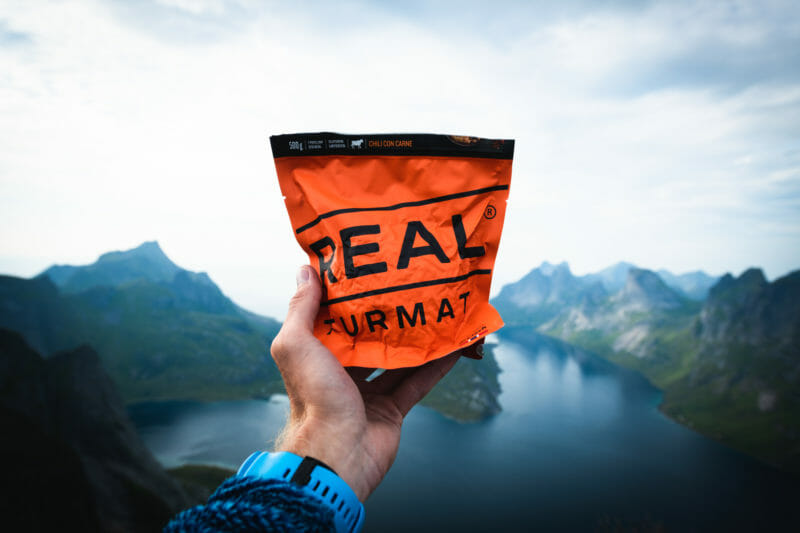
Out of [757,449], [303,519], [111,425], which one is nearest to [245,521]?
[303,519]

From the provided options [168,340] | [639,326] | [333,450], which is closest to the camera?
[333,450]

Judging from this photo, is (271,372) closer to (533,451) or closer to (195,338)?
(195,338)

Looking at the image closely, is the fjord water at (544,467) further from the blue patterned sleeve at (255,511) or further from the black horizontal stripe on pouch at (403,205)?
the blue patterned sleeve at (255,511)

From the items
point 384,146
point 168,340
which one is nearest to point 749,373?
point 384,146

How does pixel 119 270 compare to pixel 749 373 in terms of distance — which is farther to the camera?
pixel 119 270

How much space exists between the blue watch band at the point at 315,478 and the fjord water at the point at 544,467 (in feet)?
180

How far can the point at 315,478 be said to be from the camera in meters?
2.08

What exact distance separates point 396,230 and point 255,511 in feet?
7.74

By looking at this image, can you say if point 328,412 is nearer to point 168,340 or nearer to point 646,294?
point 168,340

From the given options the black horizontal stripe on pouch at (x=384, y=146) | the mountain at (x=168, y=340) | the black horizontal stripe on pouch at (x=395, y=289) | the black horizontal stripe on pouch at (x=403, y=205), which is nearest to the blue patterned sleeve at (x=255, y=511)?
the black horizontal stripe on pouch at (x=395, y=289)

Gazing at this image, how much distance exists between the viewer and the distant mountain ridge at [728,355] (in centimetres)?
8631

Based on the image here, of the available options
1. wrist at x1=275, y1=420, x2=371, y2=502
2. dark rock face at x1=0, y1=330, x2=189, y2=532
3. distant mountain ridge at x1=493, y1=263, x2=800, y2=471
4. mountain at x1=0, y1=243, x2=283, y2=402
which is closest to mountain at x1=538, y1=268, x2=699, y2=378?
distant mountain ridge at x1=493, y1=263, x2=800, y2=471

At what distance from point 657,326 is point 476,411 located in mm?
122065

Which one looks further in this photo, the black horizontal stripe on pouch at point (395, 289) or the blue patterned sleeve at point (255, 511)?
the black horizontal stripe on pouch at point (395, 289)
